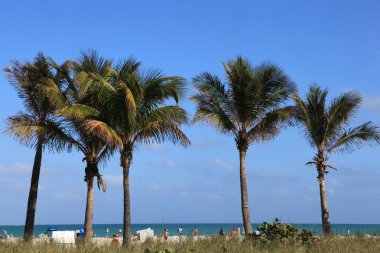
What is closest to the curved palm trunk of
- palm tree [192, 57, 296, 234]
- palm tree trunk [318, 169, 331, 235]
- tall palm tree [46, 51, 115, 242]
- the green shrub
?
tall palm tree [46, 51, 115, 242]

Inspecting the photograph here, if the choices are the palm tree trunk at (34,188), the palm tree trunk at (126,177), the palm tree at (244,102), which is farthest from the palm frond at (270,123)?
the palm tree trunk at (34,188)

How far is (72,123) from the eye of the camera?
2409 cm

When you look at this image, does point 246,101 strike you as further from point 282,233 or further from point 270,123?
point 282,233

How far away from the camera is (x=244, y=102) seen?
81.7 feet

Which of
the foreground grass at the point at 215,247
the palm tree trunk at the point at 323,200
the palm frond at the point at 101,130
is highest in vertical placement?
the palm frond at the point at 101,130

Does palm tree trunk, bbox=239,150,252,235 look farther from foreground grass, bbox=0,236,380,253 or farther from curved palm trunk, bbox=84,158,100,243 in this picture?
foreground grass, bbox=0,236,380,253

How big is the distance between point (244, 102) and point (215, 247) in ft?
41.5

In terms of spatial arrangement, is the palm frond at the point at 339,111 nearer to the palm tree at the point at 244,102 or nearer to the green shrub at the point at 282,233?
the palm tree at the point at 244,102

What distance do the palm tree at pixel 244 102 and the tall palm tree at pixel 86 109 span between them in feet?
16.2

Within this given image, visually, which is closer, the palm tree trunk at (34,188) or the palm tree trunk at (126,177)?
the palm tree trunk at (126,177)

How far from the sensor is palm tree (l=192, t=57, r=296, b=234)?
25.0m

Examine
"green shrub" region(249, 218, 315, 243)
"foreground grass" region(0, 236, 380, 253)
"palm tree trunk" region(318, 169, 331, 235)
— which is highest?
"palm tree trunk" region(318, 169, 331, 235)

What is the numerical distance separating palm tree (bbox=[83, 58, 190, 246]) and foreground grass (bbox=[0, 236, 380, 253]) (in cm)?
857

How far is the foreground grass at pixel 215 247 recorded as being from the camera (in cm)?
1261
